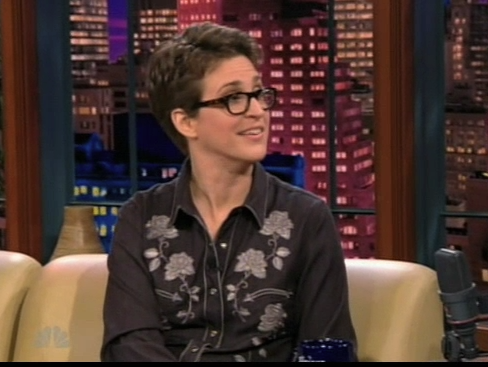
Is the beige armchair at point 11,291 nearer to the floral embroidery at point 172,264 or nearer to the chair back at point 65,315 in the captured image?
the chair back at point 65,315

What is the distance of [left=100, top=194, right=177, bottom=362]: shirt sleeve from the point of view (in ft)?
6.56

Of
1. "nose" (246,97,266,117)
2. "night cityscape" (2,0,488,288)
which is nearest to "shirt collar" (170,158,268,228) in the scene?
"nose" (246,97,266,117)

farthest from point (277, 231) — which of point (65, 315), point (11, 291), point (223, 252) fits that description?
point (11, 291)

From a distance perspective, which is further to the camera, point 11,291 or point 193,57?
point 11,291

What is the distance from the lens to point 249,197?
2.07m

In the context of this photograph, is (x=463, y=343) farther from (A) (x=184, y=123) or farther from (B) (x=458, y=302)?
(A) (x=184, y=123)

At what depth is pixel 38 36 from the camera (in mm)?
3621

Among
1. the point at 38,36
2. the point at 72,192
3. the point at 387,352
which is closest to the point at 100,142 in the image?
the point at 72,192

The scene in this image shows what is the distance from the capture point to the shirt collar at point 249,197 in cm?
206

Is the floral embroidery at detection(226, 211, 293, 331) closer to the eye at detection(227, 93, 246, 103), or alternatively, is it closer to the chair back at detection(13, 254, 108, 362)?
the eye at detection(227, 93, 246, 103)

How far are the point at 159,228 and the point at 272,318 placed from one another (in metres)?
0.30

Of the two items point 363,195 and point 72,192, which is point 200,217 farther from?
point 72,192

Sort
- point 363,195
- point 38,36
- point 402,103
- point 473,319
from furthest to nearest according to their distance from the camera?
point 38,36, point 363,195, point 402,103, point 473,319

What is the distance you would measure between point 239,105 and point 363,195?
1.38 meters
